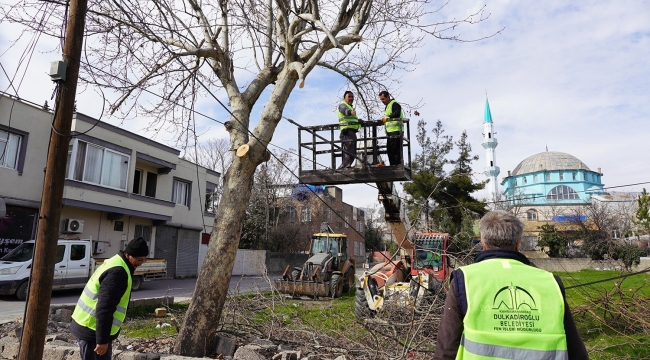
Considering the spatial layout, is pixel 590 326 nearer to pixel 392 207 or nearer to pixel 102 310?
pixel 392 207

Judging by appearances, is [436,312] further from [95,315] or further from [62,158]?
[62,158]

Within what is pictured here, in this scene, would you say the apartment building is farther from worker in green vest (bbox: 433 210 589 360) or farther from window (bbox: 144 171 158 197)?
worker in green vest (bbox: 433 210 589 360)

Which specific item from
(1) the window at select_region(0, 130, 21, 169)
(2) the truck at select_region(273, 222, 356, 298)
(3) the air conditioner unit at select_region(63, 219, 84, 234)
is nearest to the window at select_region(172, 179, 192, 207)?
(3) the air conditioner unit at select_region(63, 219, 84, 234)

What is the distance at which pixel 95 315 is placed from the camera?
4.16m

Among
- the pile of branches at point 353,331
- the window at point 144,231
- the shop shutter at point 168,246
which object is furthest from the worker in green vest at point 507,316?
the shop shutter at point 168,246

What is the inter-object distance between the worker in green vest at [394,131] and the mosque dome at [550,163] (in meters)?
72.5

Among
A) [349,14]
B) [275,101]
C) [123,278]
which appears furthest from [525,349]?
[349,14]

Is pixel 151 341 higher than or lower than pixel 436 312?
lower

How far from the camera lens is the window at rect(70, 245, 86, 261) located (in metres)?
14.9

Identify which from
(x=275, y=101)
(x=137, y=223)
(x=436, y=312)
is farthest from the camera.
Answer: (x=137, y=223)

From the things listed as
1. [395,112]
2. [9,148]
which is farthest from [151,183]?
[395,112]

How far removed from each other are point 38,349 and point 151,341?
236cm

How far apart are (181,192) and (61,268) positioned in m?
11.6

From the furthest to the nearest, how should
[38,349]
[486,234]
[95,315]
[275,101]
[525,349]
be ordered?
1. [275,101]
2. [38,349]
3. [95,315]
4. [486,234]
5. [525,349]
